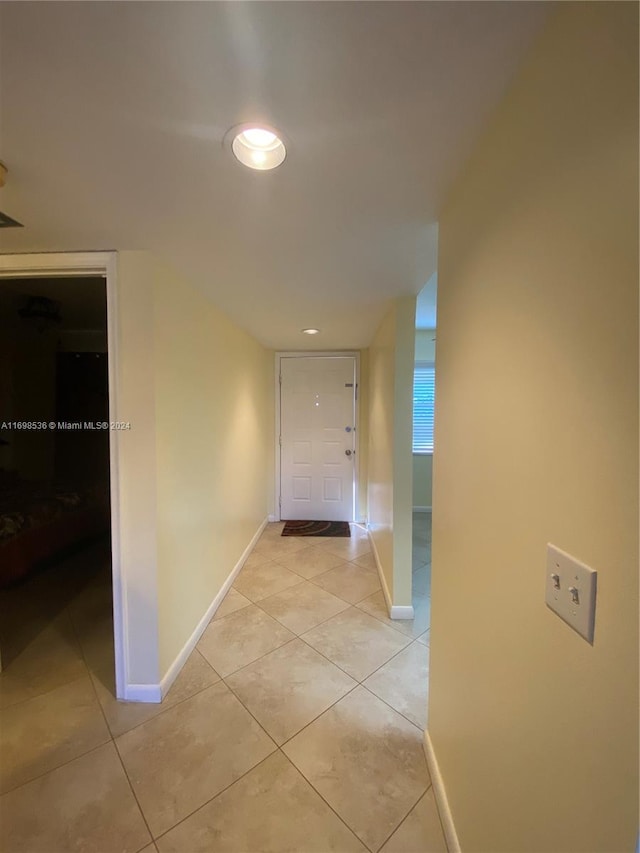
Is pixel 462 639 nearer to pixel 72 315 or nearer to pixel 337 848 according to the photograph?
pixel 337 848

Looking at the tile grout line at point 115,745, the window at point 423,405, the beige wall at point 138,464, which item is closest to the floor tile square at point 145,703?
the tile grout line at point 115,745

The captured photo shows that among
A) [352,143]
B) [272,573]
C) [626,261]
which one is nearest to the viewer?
[626,261]

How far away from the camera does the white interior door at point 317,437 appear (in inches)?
161

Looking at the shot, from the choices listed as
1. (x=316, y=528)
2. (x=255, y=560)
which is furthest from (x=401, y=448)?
(x=316, y=528)

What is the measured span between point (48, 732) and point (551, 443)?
2259mm

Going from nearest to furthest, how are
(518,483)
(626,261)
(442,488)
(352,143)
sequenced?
(626,261), (518,483), (352,143), (442,488)

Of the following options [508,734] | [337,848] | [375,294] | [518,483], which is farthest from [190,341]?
[337,848]

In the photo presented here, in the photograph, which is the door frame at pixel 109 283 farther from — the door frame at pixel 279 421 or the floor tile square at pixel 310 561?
the door frame at pixel 279 421

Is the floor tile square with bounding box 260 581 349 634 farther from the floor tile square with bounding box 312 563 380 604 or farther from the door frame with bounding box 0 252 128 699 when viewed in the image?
the door frame with bounding box 0 252 128 699

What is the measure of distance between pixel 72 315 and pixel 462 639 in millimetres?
4224

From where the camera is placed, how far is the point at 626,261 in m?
0.43

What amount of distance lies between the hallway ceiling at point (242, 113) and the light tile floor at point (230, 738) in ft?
6.97

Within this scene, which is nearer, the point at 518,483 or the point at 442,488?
the point at 518,483

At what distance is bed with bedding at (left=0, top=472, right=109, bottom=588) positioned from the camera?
93.3 inches
